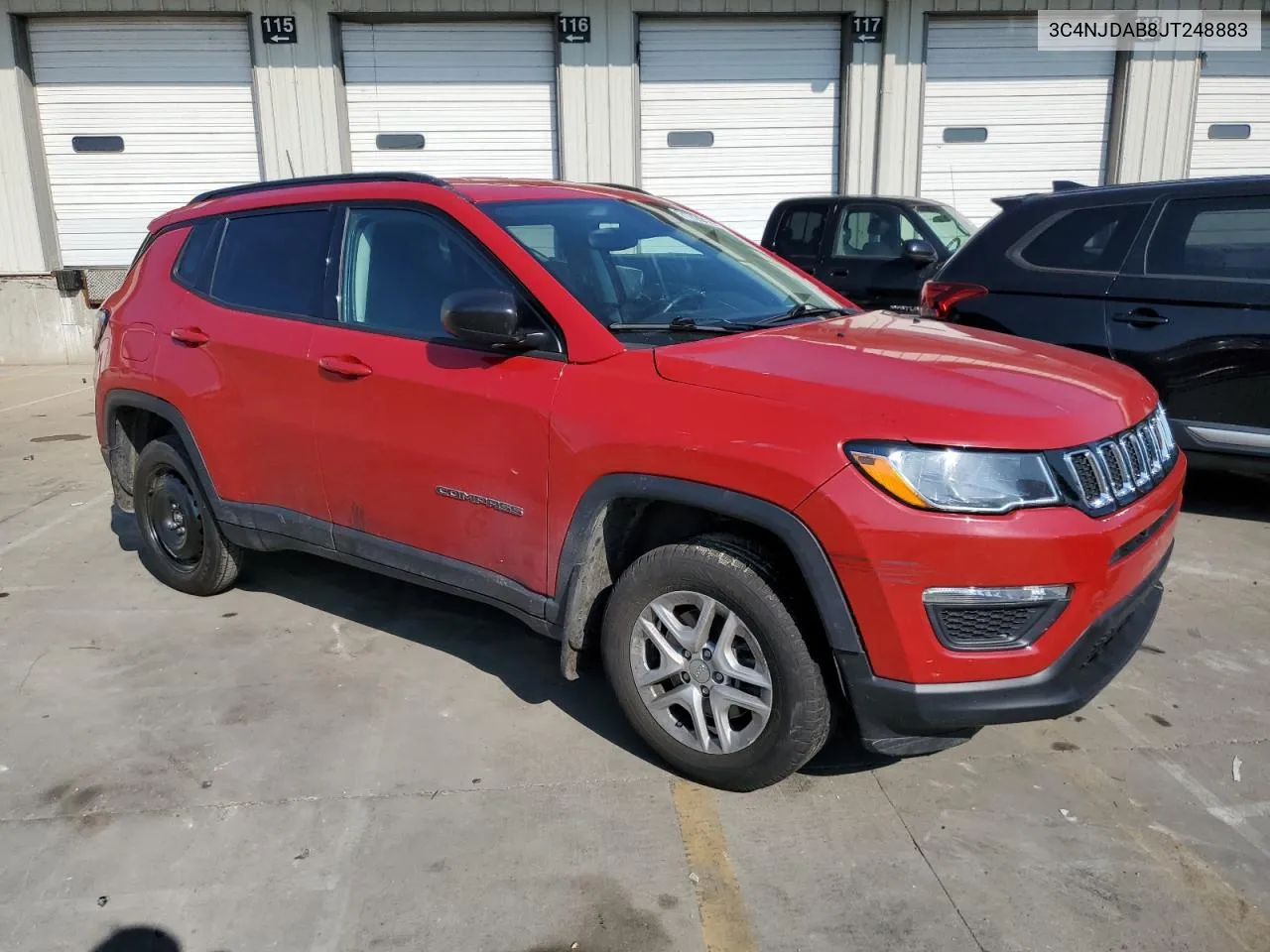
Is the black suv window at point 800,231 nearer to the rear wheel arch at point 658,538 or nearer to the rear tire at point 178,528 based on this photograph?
the rear tire at point 178,528

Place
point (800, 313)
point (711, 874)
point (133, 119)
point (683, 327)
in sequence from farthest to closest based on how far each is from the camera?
point (133, 119) < point (800, 313) < point (683, 327) < point (711, 874)

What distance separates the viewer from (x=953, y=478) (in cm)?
246

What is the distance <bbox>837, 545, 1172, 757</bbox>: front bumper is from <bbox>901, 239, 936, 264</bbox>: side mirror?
6.14 m

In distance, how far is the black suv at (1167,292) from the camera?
4992mm

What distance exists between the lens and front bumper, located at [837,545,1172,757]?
253 cm

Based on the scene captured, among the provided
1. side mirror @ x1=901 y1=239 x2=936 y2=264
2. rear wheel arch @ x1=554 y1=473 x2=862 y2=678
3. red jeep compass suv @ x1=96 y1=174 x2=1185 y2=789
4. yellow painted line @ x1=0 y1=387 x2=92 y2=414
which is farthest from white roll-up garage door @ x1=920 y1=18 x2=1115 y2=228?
rear wheel arch @ x1=554 y1=473 x2=862 y2=678

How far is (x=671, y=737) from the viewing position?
3010mm

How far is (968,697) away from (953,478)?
576mm

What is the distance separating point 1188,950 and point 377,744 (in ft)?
7.96

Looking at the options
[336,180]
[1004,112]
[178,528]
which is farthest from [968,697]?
[1004,112]

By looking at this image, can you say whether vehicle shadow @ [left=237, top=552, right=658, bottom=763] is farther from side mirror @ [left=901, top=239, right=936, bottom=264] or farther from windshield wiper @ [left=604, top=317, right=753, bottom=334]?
side mirror @ [left=901, top=239, right=936, bottom=264]

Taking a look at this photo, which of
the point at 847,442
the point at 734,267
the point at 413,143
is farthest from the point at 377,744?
the point at 413,143

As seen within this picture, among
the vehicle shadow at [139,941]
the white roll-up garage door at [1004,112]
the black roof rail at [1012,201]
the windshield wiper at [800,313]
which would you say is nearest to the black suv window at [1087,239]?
the black roof rail at [1012,201]

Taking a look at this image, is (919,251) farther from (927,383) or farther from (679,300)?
(927,383)
